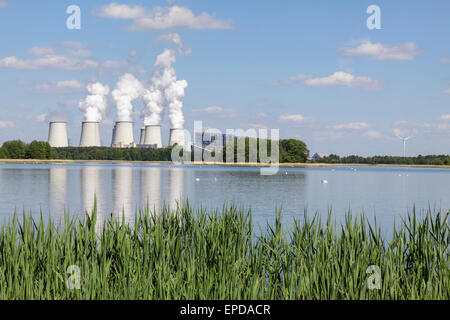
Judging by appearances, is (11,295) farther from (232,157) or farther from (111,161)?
(111,161)

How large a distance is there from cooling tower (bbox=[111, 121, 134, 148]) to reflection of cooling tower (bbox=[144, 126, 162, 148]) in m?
3.93

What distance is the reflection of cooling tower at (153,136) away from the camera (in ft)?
365

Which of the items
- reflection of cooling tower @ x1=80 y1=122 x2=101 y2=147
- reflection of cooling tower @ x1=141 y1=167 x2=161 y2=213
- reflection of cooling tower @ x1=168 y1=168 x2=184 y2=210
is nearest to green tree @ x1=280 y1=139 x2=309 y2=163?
reflection of cooling tower @ x1=80 y1=122 x2=101 y2=147

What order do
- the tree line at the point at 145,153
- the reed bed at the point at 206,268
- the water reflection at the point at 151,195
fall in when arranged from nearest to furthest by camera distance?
the reed bed at the point at 206,268 → the water reflection at the point at 151,195 → the tree line at the point at 145,153

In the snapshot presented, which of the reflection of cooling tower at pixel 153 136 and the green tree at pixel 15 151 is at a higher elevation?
the reflection of cooling tower at pixel 153 136

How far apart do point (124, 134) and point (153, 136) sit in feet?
22.7

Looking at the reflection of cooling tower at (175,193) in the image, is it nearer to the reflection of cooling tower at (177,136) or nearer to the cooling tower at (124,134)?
the reflection of cooling tower at (177,136)

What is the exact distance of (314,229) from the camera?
24.9ft

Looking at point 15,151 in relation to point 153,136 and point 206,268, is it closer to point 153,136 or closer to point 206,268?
point 153,136

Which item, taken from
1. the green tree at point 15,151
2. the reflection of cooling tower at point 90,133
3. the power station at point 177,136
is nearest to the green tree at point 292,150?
the power station at point 177,136

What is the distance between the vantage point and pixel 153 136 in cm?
11131

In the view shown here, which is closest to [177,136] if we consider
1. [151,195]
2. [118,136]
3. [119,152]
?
[118,136]

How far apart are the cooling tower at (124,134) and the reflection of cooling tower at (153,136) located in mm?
3927
